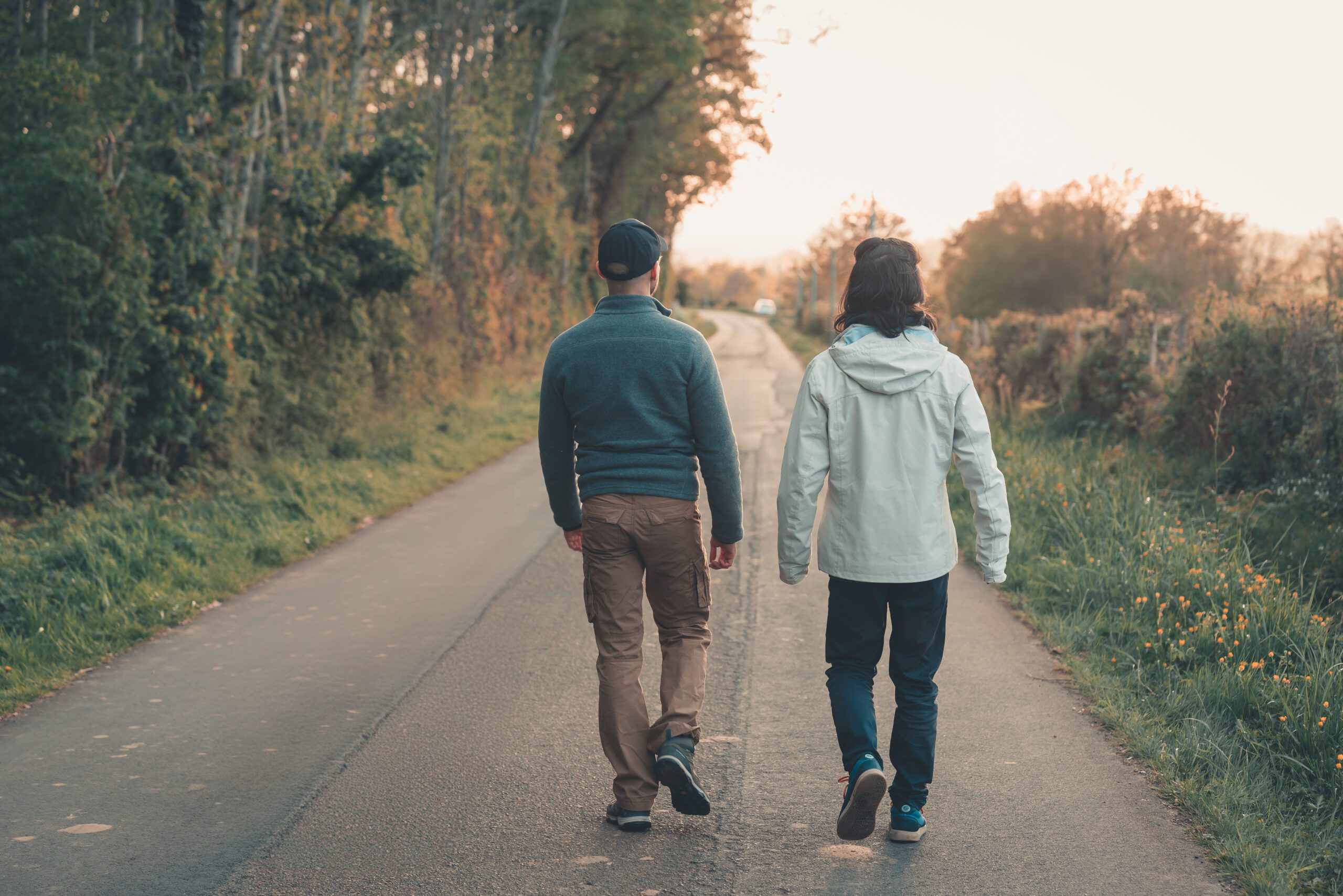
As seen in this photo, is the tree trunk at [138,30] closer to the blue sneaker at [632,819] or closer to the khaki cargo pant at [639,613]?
the khaki cargo pant at [639,613]

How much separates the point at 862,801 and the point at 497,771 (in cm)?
153

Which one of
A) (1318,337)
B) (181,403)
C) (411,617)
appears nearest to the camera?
(411,617)

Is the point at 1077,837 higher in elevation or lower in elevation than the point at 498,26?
lower

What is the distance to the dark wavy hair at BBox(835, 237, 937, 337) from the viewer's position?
12.5 feet

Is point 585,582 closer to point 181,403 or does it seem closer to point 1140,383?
point 181,403

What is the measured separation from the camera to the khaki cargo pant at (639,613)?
3.88 metres

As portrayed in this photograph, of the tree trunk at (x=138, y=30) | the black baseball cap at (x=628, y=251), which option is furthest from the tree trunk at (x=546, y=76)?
the black baseball cap at (x=628, y=251)

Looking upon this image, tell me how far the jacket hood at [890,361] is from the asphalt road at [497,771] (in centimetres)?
153

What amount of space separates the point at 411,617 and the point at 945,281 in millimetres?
47777

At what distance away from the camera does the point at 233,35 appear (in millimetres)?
11297

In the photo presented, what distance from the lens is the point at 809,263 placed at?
110 metres

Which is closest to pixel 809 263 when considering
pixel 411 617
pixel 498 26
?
pixel 498 26

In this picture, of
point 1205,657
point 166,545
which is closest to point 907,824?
point 1205,657

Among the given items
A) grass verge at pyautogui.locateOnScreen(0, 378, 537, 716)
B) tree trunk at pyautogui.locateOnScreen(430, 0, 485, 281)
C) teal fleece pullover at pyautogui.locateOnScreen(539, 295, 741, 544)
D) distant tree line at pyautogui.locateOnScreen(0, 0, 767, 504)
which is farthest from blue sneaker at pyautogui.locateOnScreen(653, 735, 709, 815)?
tree trunk at pyautogui.locateOnScreen(430, 0, 485, 281)
